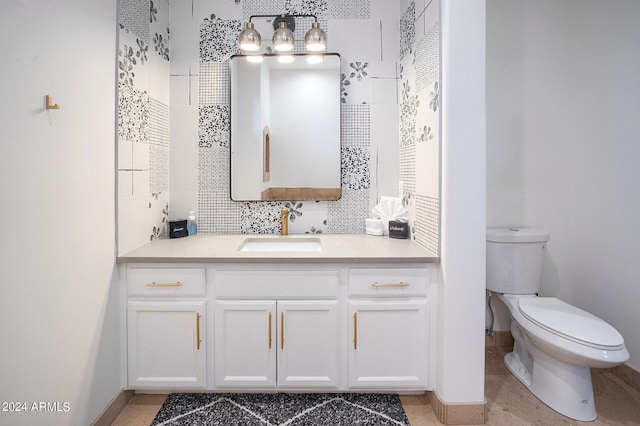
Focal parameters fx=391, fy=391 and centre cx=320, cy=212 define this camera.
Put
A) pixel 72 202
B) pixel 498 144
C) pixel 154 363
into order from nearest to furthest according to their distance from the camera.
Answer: pixel 72 202, pixel 154 363, pixel 498 144

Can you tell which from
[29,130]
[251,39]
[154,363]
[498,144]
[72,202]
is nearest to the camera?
[29,130]

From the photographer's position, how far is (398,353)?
79.9 inches

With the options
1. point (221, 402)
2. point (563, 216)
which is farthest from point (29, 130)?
point (563, 216)

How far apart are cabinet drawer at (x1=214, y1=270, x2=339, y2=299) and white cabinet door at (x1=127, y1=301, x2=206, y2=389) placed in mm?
168

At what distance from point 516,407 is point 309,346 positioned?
1141 mm

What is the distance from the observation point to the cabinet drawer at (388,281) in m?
2.01

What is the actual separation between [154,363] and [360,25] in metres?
2.41

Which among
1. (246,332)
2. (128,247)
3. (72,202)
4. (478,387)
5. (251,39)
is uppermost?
(251,39)

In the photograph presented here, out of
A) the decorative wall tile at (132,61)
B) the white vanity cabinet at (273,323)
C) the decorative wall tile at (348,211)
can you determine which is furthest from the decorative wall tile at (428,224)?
the decorative wall tile at (132,61)

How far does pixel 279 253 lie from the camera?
6.81 ft

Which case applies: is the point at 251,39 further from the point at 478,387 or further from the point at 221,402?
the point at 478,387

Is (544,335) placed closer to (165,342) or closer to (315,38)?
(165,342)

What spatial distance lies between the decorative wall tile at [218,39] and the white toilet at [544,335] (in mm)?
2070

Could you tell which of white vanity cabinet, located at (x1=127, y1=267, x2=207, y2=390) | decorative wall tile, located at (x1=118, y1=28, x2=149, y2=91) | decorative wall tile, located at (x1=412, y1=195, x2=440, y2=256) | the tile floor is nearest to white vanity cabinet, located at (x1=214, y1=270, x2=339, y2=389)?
white vanity cabinet, located at (x1=127, y1=267, x2=207, y2=390)
